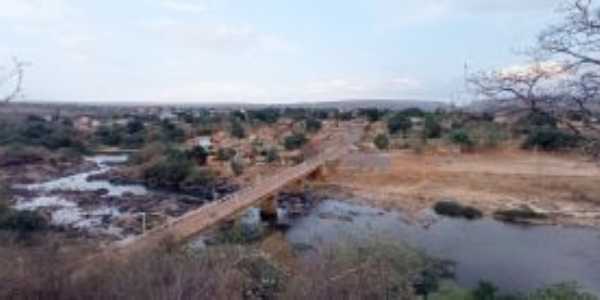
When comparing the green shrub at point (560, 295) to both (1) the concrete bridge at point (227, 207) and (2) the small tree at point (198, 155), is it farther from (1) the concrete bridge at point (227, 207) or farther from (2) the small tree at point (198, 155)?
(2) the small tree at point (198, 155)

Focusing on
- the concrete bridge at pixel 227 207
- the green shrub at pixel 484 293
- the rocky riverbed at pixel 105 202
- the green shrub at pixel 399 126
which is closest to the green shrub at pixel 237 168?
the rocky riverbed at pixel 105 202

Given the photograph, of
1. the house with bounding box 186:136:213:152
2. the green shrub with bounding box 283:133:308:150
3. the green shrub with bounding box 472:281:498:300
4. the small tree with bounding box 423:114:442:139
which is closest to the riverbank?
the small tree with bounding box 423:114:442:139

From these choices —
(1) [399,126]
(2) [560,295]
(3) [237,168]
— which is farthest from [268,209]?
(1) [399,126]

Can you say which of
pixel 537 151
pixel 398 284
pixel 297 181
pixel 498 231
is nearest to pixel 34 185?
pixel 297 181

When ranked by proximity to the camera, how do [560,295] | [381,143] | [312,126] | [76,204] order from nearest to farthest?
[560,295]
[76,204]
[381,143]
[312,126]

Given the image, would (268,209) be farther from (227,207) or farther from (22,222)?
(22,222)

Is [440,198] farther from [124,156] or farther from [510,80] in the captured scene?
[124,156]
